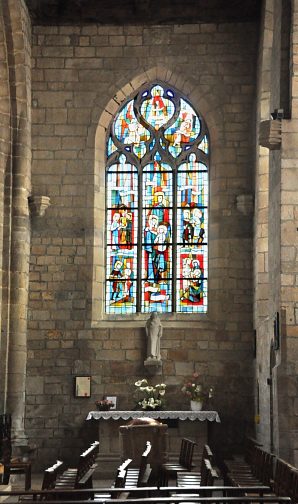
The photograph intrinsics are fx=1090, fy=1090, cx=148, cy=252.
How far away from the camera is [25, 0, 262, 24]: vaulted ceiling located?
17.4m

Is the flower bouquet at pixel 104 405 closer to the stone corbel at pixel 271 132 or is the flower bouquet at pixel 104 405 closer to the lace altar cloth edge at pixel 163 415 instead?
the lace altar cloth edge at pixel 163 415

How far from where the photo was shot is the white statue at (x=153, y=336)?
16.7 m

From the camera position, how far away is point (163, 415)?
1593 cm

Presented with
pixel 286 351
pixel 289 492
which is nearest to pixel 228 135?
pixel 286 351

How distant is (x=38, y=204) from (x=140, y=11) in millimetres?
3552

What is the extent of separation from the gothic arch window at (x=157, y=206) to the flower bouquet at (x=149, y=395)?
135cm

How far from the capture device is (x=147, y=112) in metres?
18.1

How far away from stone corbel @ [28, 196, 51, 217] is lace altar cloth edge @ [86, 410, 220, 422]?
132 inches

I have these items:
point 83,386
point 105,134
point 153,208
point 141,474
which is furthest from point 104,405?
point 141,474

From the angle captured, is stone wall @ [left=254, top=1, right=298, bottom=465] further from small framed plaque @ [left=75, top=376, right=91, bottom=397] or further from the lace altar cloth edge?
small framed plaque @ [left=75, top=376, right=91, bottom=397]

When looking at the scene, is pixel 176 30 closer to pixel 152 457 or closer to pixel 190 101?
pixel 190 101

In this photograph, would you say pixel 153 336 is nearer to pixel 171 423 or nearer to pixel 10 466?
pixel 171 423

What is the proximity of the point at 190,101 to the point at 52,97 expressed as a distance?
2247 mm

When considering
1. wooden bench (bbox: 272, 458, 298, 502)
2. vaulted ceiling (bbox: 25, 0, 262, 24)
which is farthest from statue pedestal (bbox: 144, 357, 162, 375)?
wooden bench (bbox: 272, 458, 298, 502)
